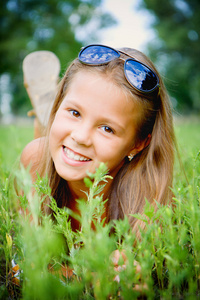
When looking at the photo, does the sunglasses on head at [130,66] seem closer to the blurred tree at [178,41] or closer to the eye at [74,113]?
the eye at [74,113]

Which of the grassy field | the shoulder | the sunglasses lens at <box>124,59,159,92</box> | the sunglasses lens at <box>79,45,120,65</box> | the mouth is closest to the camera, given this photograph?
the grassy field

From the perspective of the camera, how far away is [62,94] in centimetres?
231

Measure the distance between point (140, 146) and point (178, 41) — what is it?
2805cm

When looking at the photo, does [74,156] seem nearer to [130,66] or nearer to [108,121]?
[108,121]

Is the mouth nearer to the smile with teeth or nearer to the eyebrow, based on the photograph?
the smile with teeth

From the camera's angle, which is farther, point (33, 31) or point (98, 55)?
point (33, 31)

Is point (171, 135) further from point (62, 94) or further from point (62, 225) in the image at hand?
point (62, 225)

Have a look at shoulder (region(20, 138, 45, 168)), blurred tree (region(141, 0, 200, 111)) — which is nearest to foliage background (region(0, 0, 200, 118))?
blurred tree (region(141, 0, 200, 111))

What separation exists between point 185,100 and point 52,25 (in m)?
16.4

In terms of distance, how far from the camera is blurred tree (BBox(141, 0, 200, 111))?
27.3 meters

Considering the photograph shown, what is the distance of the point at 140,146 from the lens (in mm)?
2191

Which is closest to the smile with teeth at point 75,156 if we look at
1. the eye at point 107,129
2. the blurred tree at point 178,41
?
the eye at point 107,129

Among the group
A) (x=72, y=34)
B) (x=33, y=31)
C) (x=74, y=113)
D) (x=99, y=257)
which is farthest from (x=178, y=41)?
(x=99, y=257)

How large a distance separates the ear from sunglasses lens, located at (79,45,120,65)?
0.68m
